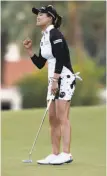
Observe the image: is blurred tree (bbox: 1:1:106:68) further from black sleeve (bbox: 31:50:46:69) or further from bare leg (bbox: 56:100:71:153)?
bare leg (bbox: 56:100:71:153)

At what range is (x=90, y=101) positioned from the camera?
3256 cm

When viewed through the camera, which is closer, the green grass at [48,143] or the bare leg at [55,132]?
the green grass at [48,143]

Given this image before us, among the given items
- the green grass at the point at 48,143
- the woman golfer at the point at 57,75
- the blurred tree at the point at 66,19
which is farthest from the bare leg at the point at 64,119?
the blurred tree at the point at 66,19

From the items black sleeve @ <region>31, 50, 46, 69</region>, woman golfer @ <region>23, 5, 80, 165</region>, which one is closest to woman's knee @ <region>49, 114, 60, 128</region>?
woman golfer @ <region>23, 5, 80, 165</region>

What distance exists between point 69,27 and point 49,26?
109 ft

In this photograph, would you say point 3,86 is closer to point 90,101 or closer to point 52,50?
point 90,101

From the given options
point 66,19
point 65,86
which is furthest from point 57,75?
point 66,19

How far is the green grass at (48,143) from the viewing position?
7836mm

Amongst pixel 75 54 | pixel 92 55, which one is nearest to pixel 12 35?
pixel 75 54

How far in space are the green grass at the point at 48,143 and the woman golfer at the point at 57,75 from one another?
30 centimetres

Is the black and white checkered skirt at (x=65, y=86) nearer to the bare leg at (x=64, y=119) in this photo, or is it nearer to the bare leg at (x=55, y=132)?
the bare leg at (x=64, y=119)

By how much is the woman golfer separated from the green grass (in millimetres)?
300

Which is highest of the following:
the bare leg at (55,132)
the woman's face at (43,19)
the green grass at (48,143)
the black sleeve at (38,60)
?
the woman's face at (43,19)

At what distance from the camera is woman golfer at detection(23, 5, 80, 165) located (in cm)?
817
